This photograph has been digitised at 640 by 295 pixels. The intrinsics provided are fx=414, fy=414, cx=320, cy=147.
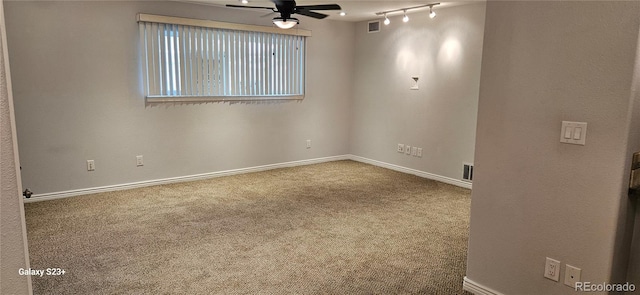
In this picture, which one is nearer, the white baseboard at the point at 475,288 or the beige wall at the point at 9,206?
the beige wall at the point at 9,206

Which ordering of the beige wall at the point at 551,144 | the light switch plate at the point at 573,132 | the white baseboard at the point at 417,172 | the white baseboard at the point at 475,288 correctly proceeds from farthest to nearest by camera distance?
the white baseboard at the point at 417,172 < the white baseboard at the point at 475,288 < the light switch plate at the point at 573,132 < the beige wall at the point at 551,144

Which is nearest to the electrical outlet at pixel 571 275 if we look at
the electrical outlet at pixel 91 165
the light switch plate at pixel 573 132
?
the light switch plate at pixel 573 132

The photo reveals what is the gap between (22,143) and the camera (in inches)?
171

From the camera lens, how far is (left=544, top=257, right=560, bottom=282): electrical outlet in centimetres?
221

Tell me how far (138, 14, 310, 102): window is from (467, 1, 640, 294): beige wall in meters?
3.83

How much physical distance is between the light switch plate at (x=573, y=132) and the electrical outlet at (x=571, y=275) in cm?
66

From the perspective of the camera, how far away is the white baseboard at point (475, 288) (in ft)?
8.36

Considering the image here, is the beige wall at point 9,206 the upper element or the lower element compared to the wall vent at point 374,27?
lower

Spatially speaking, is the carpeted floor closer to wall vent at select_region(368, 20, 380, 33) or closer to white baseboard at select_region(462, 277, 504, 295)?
white baseboard at select_region(462, 277, 504, 295)

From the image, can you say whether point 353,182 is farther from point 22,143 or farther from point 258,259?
point 22,143

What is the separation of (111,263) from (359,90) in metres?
4.67

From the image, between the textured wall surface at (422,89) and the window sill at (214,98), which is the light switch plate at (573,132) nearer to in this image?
the textured wall surface at (422,89)

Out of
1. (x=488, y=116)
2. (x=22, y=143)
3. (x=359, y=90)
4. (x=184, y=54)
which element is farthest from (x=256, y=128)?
(x=488, y=116)

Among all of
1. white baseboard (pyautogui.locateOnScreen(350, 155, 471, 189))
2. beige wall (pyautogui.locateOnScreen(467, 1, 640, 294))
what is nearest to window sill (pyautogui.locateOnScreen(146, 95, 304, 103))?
white baseboard (pyautogui.locateOnScreen(350, 155, 471, 189))
